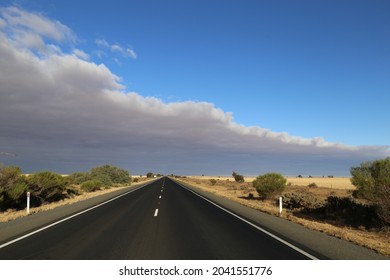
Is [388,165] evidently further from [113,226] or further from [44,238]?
[44,238]

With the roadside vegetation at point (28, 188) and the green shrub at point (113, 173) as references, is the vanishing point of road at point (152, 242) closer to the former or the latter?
the roadside vegetation at point (28, 188)

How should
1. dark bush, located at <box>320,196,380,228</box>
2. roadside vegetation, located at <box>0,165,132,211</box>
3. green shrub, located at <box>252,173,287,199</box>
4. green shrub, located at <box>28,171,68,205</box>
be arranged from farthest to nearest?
green shrub, located at <box>252,173,287,199</box> → green shrub, located at <box>28,171,68,205</box> → roadside vegetation, located at <box>0,165,132,211</box> → dark bush, located at <box>320,196,380,228</box>

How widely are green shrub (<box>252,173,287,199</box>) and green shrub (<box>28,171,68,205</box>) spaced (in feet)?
61.7

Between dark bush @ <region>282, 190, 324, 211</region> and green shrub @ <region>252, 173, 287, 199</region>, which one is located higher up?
green shrub @ <region>252, 173, 287, 199</region>

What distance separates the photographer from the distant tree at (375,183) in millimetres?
17344

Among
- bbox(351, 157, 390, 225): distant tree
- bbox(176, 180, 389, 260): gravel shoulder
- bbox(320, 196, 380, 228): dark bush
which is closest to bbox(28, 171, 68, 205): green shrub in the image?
bbox(320, 196, 380, 228): dark bush

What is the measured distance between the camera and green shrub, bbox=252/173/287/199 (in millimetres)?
35750

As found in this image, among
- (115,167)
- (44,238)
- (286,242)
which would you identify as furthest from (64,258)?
(115,167)

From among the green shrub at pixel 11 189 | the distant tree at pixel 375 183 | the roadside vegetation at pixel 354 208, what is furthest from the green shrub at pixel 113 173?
the distant tree at pixel 375 183

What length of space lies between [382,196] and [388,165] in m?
8.18

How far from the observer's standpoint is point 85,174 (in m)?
73.8

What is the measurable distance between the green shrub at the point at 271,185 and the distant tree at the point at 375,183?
742 cm

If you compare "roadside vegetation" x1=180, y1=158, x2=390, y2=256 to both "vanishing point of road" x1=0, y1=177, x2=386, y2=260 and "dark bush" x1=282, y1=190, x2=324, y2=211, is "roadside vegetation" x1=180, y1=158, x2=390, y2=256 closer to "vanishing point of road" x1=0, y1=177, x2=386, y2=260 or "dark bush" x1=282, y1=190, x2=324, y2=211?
"dark bush" x1=282, y1=190, x2=324, y2=211

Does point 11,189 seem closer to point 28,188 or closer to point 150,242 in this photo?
point 28,188
